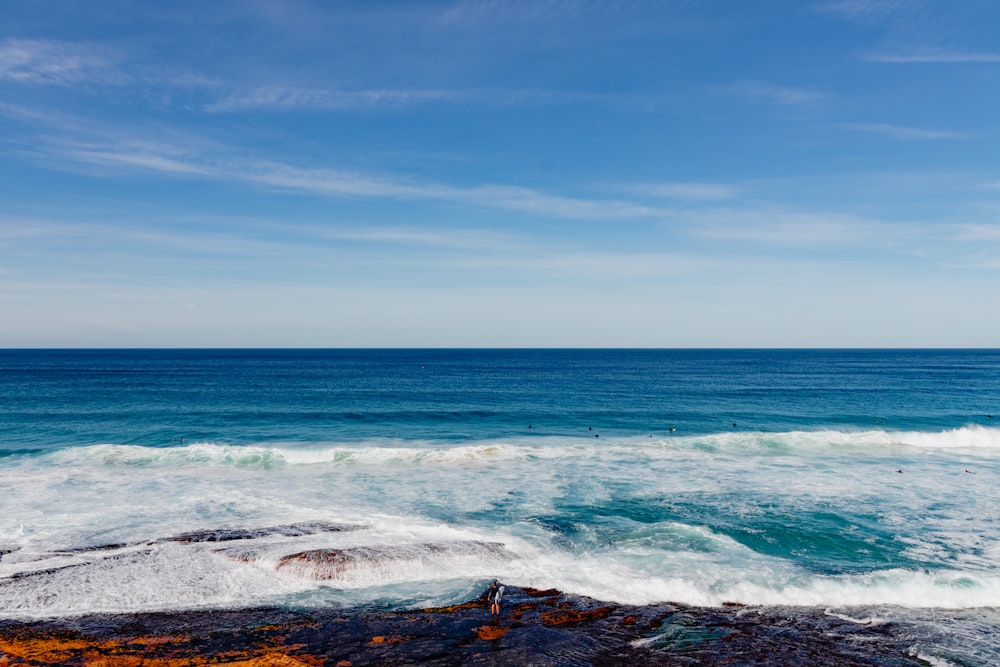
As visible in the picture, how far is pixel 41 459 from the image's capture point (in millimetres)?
35281

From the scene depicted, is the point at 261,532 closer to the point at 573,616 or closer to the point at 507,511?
the point at 507,511

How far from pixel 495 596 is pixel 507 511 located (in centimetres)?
940

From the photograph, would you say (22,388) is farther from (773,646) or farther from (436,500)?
(773,646)

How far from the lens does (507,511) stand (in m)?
25.5

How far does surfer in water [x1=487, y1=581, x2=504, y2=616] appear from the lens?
1539 cm

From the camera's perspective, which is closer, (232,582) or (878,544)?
(232,582)

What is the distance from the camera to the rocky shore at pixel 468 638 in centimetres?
1301

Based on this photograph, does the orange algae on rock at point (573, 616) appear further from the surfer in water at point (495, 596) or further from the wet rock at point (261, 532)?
the wet rock at point (261, 532)

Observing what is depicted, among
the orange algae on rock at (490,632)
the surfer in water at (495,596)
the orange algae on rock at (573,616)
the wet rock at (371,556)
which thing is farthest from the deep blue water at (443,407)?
the orange algae on rock at (490,632)

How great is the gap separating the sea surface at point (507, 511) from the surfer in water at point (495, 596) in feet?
2.41

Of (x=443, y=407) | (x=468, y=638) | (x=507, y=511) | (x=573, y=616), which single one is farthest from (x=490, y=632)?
(x=443, y=407)

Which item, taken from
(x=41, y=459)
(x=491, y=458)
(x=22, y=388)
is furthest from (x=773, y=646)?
(x=22, y=388)

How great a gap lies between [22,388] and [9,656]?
84462mm

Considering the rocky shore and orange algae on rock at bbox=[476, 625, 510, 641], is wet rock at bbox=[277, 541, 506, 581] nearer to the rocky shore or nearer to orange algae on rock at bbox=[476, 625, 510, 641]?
the rocky shore
